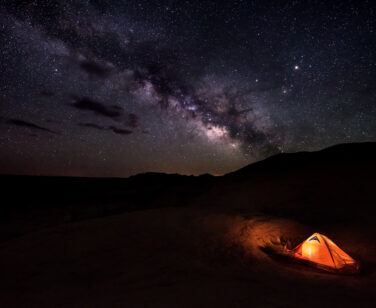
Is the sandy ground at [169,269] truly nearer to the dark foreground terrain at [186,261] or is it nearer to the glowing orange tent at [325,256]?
the dark foreground terrain at [186,261]

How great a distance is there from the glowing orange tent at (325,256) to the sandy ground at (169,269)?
16.2 inches

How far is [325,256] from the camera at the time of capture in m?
7.11

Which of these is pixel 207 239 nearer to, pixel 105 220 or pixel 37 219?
pixel 105 220

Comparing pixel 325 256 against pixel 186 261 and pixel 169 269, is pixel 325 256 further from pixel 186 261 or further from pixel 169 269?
pixel 169 269

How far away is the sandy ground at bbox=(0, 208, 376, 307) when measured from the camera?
4371 mm

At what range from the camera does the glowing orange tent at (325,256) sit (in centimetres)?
682

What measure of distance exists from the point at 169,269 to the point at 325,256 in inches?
209

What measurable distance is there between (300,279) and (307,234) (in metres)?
5.01

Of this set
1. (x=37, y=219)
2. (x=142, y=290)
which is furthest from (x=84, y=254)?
(x=37, y=219)

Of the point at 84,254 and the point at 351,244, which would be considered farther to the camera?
the point at 351,244

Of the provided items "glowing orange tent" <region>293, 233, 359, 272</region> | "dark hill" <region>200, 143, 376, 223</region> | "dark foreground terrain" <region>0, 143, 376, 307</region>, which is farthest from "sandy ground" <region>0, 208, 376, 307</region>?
"dark hill" <region>200, 143, 376, 223</region>

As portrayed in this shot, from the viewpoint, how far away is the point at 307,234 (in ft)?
32.9

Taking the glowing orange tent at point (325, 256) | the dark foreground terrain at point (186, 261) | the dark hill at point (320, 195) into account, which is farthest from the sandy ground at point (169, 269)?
the dark hill at point (320, 195)

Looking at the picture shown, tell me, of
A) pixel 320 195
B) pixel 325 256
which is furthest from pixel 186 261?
pixel 320 195
